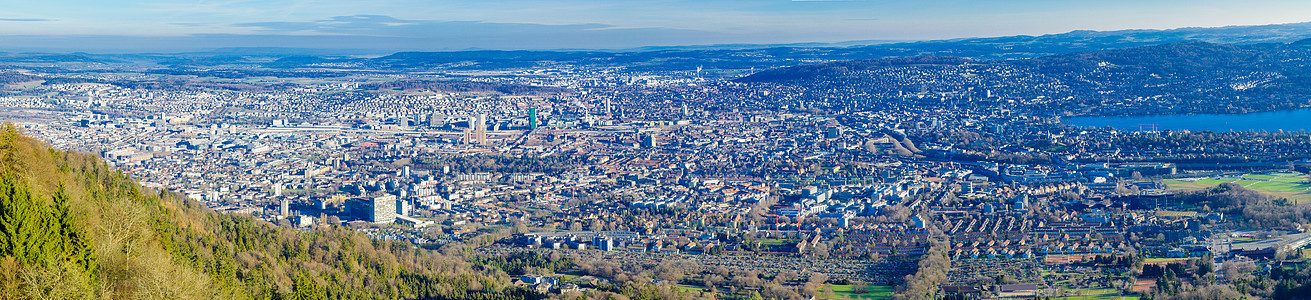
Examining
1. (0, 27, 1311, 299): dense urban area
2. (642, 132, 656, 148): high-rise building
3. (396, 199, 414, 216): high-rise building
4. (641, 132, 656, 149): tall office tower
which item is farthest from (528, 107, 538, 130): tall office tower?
(396, 199, 414, 216): high-rise building

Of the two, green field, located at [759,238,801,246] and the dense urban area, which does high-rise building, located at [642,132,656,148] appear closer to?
the dense urban area

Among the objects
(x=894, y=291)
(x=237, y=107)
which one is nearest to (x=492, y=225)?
(x=894, y=291)

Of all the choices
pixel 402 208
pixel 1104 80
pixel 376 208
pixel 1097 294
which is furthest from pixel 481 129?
pixel 1104 80

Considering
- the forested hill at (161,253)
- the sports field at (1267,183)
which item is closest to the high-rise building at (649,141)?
the sports field at (1267,183)

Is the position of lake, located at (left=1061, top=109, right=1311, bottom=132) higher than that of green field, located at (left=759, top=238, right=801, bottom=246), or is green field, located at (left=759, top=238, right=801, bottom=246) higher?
lake, located at (left=1061, top=109, right=1311, bottom=132)

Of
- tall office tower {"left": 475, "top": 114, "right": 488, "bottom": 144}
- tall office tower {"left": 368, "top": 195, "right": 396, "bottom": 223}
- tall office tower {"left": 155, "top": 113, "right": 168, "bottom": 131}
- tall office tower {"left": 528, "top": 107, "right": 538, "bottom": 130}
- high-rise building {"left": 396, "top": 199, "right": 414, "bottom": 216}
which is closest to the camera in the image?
tall office tower {"left": 368, "top": 195, "right": 396, "bottom": 223}

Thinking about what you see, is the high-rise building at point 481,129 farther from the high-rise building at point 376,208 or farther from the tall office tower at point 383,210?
the tall office tower at point 383,210

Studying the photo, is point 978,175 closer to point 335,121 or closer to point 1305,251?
point 1305,251

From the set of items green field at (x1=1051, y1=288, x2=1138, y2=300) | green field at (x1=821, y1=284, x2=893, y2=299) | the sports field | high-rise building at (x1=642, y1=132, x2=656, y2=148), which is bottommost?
high-rise building at (x1=642, y1=132, x2=656, y2=148)
